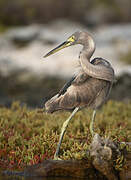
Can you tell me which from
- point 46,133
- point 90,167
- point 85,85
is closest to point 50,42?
point 46,133

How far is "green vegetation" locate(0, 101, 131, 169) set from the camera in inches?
277

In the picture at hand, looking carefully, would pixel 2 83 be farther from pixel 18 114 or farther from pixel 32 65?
pixel 18 114

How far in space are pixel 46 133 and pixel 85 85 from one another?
7.79 ft

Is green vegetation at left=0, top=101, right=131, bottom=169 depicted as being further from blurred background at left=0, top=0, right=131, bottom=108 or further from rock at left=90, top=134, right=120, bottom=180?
blurred background at left=0, top=0, right=131, bottom=108

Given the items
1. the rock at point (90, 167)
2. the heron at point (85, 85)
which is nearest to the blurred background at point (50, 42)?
the heron at point (85, 85)

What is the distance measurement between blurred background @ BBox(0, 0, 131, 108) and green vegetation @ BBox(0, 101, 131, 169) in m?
2.90

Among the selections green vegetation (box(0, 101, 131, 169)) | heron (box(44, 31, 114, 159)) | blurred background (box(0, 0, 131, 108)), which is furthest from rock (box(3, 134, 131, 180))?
blurred background (box(0, 0, 131, 108))

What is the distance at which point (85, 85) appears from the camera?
21.1 feet

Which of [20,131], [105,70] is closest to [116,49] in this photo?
[20,131]

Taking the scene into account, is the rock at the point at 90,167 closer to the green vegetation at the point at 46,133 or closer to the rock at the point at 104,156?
the rock at the point at 104,156

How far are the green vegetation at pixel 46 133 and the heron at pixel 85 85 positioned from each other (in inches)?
14.1

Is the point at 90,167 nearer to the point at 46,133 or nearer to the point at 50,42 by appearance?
the point at 46,133

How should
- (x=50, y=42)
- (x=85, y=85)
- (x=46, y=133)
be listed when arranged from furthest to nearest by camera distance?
(x=50, y=42)
(x=46, y=133)
(x=85, y=85)

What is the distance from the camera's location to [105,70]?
636 cm
